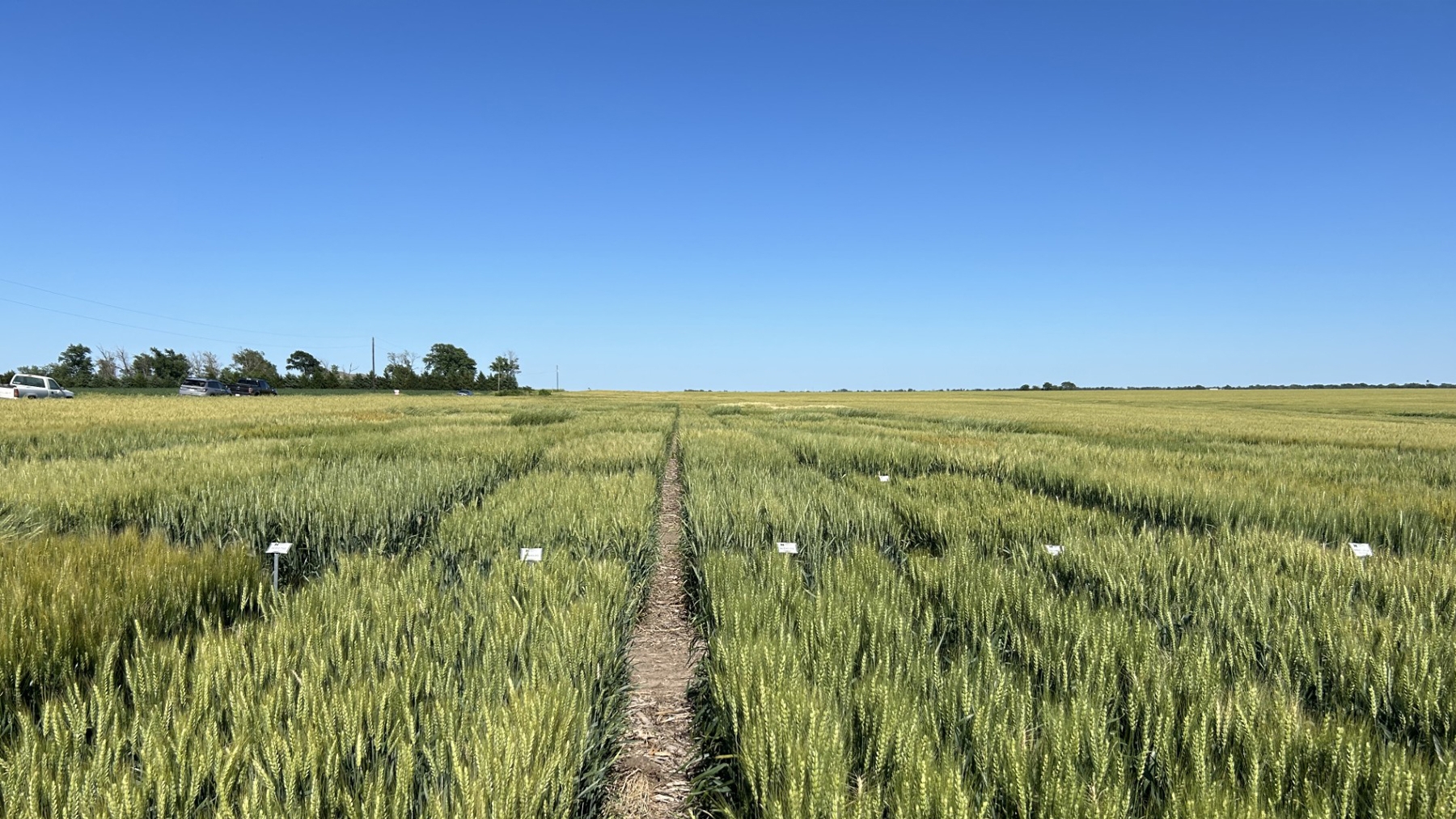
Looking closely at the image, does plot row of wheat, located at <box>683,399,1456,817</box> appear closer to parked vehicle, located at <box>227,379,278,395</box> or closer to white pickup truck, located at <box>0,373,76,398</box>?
white pickup truck, located at <box>0,373,76,398</box>

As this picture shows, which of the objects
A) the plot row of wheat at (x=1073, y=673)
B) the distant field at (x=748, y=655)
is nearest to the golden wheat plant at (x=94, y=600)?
the distant field at (x=748, y=655)

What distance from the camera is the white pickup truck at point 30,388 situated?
22656 mm

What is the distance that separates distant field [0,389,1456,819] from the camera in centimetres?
144

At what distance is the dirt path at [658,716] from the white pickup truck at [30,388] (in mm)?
33309

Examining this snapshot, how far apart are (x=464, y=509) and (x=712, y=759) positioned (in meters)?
3.54

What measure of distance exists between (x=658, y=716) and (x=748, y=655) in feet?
1.77

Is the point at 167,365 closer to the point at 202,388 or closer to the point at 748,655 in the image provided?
the point at 202,388

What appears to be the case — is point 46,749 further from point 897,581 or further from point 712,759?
point 897,581

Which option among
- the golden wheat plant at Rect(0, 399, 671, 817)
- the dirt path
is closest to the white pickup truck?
the golden wheat plant at Rect(0, 399, 671, 817)

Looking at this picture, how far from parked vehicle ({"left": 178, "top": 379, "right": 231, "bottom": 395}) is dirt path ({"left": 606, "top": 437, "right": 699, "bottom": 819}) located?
138ft

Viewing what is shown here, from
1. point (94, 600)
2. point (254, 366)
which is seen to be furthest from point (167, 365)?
point (94, 600)

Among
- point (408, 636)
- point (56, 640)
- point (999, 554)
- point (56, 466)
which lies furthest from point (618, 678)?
point (56, 466)

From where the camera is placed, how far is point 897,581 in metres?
3.07

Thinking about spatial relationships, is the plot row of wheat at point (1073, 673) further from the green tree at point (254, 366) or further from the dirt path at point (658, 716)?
the green tree at point (254, 366)
